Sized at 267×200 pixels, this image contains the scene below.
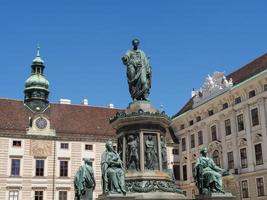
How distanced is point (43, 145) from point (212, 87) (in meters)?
18.0

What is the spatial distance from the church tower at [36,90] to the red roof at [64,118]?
731mm

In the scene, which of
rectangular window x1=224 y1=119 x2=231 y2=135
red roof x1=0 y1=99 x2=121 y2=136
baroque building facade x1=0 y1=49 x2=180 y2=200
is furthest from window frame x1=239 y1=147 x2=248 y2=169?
red roof x1=0 y1=99 x2=121 y2=136

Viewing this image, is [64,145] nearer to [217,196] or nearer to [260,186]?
[260,186]

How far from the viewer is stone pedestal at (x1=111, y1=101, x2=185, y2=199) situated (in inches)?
514

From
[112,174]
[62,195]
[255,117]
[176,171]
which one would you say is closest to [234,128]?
[255,117]

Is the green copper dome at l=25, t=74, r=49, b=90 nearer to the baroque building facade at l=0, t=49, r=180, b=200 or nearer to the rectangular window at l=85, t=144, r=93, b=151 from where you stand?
the baroque building facade at l=0, t=49, r=180, b=200

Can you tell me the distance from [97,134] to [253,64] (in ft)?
57.5

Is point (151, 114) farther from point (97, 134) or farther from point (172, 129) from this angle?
point (172, 129)

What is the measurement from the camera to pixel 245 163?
122 ft

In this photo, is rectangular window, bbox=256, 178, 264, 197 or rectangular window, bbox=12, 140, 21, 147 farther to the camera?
rectangular window, bbox=12, 140, 21, 147

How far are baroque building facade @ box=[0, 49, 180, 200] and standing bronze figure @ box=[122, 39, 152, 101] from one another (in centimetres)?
2734

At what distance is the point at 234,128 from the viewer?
38.8m

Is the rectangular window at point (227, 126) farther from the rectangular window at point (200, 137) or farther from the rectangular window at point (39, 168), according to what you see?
the rectangular window at point (39, 168)

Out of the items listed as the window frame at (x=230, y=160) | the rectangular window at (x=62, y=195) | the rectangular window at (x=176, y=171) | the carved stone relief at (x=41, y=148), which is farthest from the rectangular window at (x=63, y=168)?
the window frame at (x=230, y=160)
